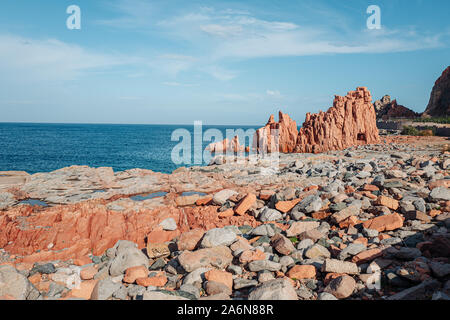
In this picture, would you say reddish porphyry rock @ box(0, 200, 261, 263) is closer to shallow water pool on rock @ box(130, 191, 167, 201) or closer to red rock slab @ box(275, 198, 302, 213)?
red rock slab @ box(275, 198, 302, 213)

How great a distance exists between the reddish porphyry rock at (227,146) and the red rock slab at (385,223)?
1572 inches

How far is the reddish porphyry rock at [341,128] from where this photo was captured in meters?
30.9

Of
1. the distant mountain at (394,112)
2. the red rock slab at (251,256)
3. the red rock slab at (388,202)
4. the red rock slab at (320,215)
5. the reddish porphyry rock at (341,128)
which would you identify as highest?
the distant mountain at (394,112)

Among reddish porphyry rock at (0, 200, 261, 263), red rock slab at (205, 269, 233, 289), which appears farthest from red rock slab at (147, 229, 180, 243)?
red rock slab at (205, 269, 233, 289)

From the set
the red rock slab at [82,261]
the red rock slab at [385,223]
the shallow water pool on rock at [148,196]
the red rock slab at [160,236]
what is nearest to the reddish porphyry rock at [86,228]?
the red rock slab at [160,236]

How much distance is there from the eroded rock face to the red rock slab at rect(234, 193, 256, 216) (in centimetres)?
7341

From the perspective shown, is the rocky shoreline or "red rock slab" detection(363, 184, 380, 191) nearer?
the rocky shoreline

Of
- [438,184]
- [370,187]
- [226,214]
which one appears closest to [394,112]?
[438,184]

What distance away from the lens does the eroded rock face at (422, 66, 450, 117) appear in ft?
219

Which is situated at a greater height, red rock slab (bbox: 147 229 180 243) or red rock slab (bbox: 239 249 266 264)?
red rock slab (bbox: 239 249 266 264)

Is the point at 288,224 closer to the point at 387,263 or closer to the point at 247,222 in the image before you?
the point at 247,222

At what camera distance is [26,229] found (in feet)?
29.3

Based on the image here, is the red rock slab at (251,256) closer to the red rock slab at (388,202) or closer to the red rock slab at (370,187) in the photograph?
the red rock slab at (388,202)
